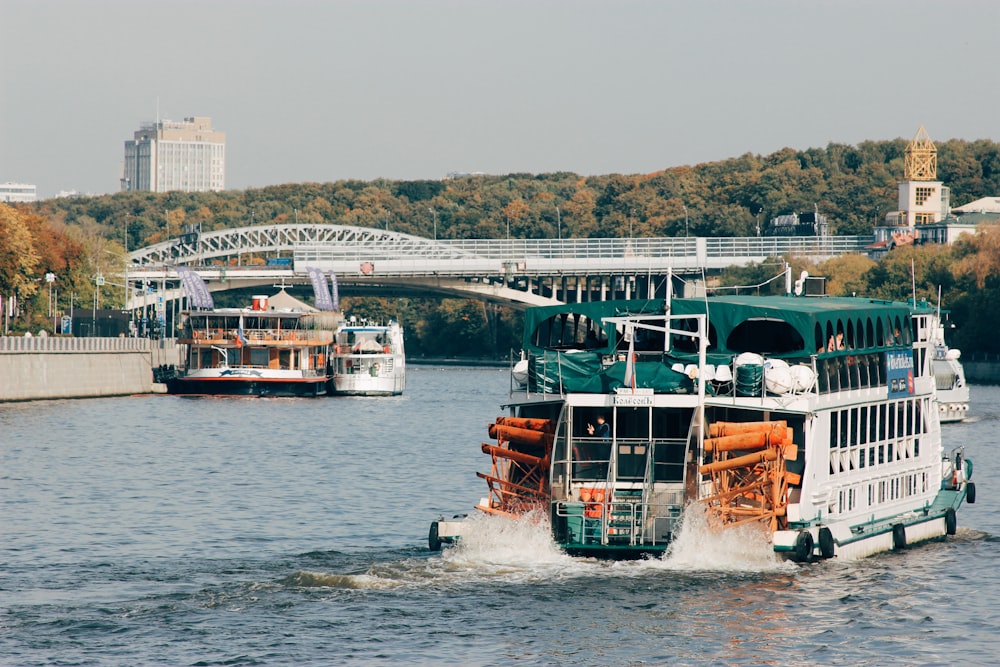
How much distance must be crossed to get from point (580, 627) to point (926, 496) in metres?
13.6

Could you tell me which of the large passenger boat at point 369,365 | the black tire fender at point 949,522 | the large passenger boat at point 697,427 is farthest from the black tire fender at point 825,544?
the large passenger boat at point 369,365

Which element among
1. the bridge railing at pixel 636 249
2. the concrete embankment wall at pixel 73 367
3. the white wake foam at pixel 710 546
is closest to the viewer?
the white wake foam at pixel 710 546

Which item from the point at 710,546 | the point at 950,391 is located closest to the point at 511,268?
the point at 950,391

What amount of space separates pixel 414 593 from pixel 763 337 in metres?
8.93

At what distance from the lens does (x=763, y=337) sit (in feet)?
111

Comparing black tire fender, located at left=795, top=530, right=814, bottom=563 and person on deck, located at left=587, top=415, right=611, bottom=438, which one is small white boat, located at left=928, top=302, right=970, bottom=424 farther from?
person on deck, located at left=587, top=415, right=611, bottom=438

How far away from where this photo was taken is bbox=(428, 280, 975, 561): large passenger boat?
3119 cm

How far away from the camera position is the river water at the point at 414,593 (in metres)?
26.6

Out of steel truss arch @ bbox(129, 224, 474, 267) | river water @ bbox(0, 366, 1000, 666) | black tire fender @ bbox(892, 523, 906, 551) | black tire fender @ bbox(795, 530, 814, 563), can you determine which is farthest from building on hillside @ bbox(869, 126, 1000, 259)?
black tire fender @ bbox(795, 530, 814, 563)

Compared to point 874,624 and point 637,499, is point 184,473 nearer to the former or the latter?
point 637,499

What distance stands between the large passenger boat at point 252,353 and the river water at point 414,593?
2277 inches

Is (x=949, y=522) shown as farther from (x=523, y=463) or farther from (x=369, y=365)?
(x=369, y=365)

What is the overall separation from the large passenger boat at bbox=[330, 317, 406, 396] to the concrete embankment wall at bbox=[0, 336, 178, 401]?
12.0m

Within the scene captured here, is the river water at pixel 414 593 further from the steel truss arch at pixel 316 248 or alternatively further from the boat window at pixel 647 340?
the steel truss arch at pixel 316 248
